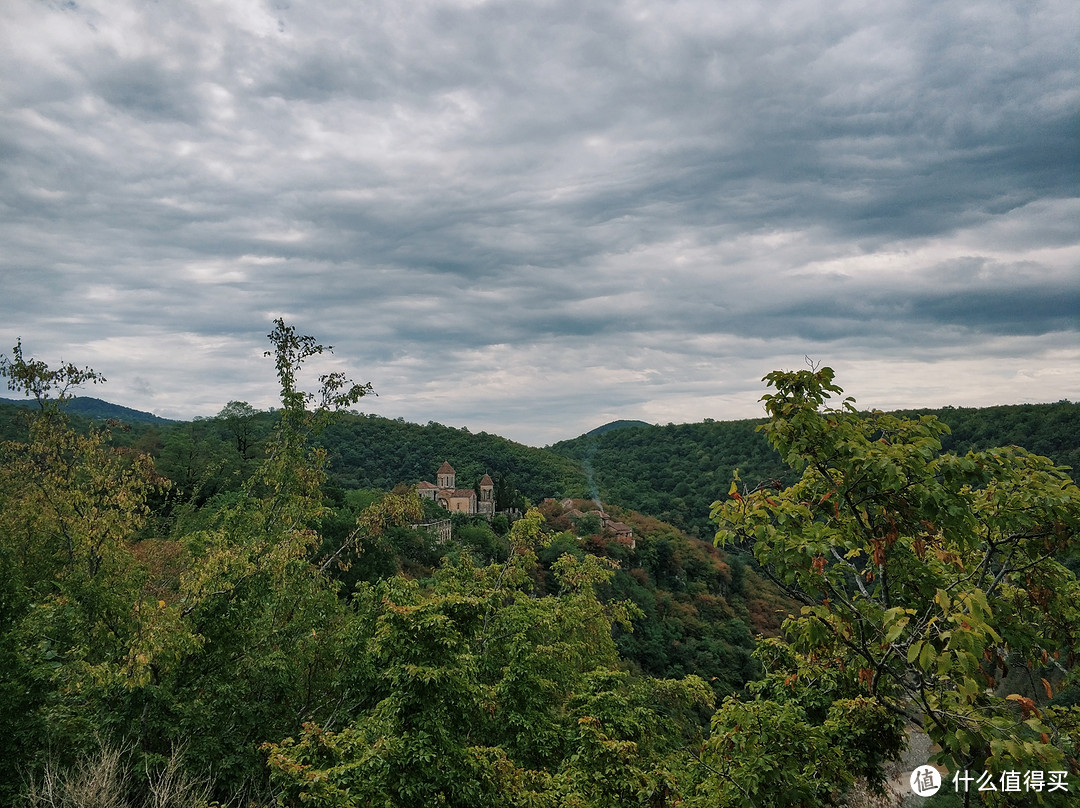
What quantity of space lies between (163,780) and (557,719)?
17.6 ft

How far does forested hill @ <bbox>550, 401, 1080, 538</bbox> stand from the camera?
53750 millimetres

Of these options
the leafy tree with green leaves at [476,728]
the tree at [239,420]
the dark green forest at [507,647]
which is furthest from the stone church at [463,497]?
the leafy tree with green leaves at [476,728]

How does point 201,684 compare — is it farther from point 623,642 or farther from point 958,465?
point 623,642

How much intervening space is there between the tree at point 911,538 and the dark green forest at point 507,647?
0.02 m

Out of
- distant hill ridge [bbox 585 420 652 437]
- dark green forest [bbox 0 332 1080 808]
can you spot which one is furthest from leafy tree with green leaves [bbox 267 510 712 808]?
distant hill ridge [bbox 585 420 652 437]

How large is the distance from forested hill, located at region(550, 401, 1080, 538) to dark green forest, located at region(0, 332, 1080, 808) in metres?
36.8

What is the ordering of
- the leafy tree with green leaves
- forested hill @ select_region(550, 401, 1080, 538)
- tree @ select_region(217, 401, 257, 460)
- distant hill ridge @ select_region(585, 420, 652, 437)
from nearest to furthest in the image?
1. the leafy tree with green leaves
2. tree @ select_region(217, 401, 257, 460)
3. forested hill @ select_region(550, 401, 1080, 538)
4. distant hill ridge @ select_region(585, 420, 652, 437)

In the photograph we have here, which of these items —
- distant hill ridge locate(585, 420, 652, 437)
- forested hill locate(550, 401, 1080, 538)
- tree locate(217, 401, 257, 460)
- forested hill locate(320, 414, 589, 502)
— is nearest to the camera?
tree locate(217, 401, 257, 460)

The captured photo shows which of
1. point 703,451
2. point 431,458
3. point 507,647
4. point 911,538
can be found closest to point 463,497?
point 431,458

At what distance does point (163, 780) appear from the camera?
6465 millimetres

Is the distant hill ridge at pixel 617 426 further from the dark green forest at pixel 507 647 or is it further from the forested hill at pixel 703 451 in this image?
the dark green forest at pixel 507 647

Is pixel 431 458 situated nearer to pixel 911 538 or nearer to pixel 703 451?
pixel 703 451

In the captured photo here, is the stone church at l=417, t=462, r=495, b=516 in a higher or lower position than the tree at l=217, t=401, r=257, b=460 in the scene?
lower

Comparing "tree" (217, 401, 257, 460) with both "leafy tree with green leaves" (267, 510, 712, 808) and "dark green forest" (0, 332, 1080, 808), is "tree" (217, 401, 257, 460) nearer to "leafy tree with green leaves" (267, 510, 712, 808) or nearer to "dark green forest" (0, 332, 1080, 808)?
"dark green forest" (0, 332, 1080, 808)
